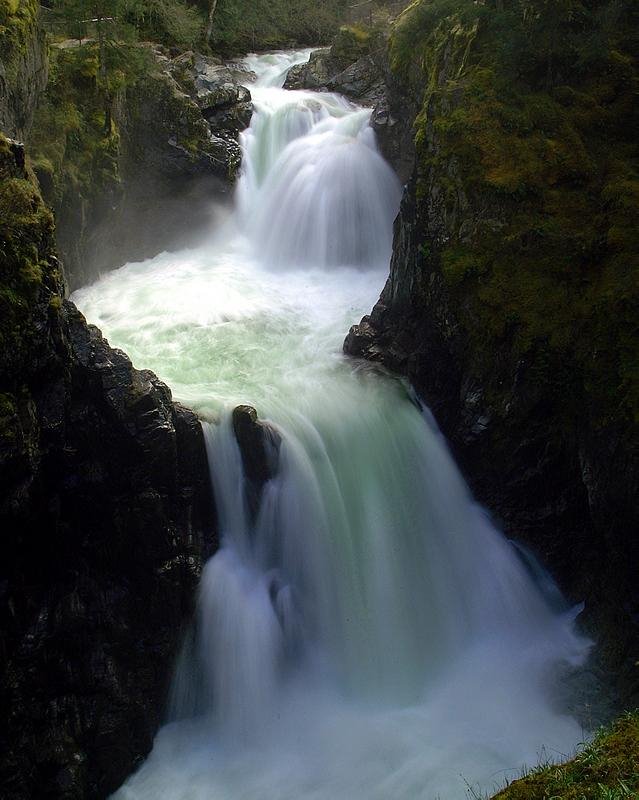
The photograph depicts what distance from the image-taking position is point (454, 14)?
15312mm

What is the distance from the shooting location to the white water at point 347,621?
311 inches

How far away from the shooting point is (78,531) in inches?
318

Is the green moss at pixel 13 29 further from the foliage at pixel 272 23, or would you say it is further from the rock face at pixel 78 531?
the foliage at pixel 272 23

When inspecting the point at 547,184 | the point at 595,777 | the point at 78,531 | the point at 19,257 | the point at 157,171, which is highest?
the point at 547,184

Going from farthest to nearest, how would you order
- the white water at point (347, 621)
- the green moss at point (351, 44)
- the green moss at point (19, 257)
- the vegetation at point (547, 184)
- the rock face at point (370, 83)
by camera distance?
the green moss at point (351, 44)
the rock face at point (370, 83)
the vegetation at point (547, 184)
the white water at point (347, 621)
the green moss at point (19, 257)

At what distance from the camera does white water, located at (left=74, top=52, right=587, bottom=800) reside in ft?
25.9

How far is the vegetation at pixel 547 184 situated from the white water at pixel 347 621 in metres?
2.62

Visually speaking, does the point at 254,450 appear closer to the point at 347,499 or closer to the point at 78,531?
the point at 347,499

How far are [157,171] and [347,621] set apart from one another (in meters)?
14.4

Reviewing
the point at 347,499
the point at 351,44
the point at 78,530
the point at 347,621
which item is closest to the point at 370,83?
the point at 351,44

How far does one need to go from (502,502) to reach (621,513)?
2159 mm

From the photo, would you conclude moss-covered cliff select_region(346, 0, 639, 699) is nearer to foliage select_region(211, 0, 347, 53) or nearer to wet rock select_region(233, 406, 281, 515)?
wet rock select_region(233, 406, 281, 515)

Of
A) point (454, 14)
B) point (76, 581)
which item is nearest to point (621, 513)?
point (76, 581)

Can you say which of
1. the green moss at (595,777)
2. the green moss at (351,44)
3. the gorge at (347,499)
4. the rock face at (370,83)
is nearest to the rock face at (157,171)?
the gorge at (347,499)
